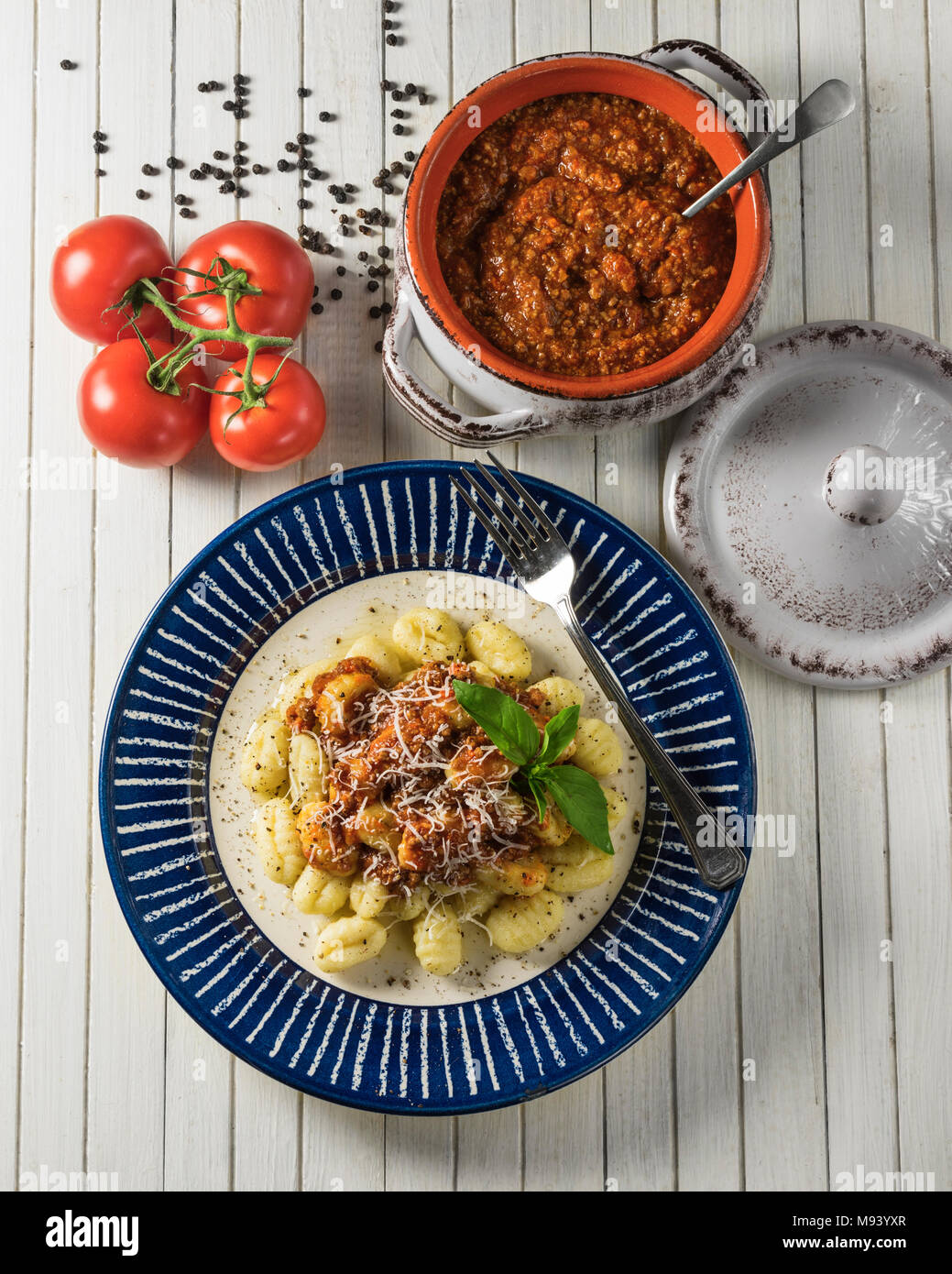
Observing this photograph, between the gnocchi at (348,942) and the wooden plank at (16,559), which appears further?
the wooden plank at (16,559)

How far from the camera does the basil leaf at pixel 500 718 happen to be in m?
1.52

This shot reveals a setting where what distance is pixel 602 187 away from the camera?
1.48 metres

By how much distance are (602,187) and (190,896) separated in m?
1.35

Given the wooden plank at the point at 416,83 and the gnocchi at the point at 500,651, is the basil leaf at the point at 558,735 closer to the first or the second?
the gnocchi at the point at 500,651

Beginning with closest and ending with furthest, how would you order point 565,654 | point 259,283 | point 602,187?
point 602,187, point 259,283, point 565,654

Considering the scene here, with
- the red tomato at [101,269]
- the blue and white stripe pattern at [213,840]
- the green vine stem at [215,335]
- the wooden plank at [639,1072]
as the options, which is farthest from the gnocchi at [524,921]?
the red tomato at [101,269]

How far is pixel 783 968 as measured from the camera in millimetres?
1851

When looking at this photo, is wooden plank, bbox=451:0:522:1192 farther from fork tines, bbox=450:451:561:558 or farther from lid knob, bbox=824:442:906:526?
lid knob, bbox=824:442:906:526

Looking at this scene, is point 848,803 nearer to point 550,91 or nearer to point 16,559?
point 550,91

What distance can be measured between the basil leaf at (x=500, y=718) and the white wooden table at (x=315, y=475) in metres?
0.52

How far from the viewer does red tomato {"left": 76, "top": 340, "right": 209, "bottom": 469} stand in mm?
1671

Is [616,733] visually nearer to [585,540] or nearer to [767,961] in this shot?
[585,540]

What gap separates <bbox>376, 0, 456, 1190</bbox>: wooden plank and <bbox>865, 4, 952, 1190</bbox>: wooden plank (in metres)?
0.83
